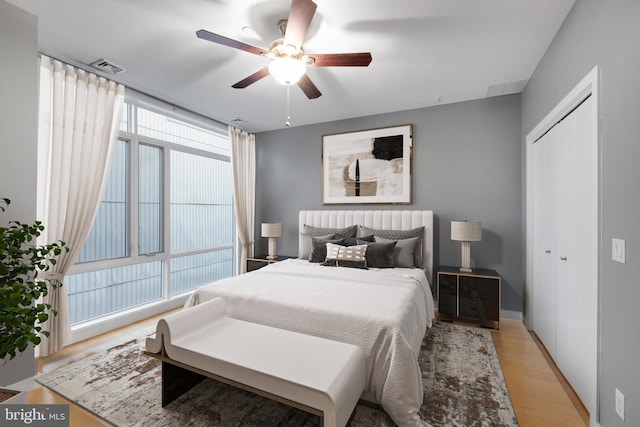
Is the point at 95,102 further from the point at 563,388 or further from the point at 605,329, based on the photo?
the point at 563,388

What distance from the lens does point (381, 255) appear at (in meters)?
3.28

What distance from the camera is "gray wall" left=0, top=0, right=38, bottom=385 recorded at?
2.02 metres

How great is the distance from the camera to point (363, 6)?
198 cm

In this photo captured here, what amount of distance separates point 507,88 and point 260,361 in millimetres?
3745

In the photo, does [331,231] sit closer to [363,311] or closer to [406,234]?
[406,234]

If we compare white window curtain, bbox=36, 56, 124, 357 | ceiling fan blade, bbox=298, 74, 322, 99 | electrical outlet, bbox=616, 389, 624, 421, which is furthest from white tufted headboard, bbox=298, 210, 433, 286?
white window curtain, bbox=36, 56, 124, 357

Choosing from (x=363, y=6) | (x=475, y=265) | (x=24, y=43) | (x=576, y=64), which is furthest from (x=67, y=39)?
(x=475, y=265)

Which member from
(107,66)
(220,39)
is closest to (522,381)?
(220,39)

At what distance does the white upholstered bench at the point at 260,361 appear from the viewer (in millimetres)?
1387

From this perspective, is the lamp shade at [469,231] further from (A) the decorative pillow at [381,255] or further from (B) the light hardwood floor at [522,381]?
(B) the light hardwood floor at [522,381]

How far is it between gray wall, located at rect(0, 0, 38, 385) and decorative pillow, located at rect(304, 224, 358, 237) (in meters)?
2.87

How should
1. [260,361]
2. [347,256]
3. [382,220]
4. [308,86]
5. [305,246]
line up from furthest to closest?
[305,246] < [382,220] < [347,256] < [308,86] < [260,361]

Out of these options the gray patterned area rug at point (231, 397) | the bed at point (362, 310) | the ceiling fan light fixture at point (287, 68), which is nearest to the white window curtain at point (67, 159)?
the gray patterned area rug at point (231, 397)

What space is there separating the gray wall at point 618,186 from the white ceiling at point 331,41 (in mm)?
602
